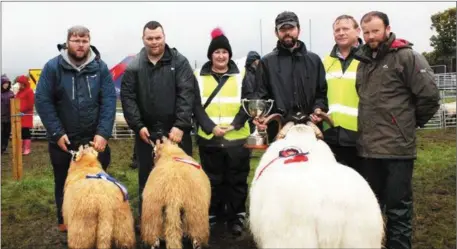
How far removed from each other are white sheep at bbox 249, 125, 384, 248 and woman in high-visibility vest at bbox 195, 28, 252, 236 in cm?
232

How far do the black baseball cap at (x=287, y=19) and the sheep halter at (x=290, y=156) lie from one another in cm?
179

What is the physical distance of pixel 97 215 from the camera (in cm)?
418

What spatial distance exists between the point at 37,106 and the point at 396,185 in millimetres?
4064

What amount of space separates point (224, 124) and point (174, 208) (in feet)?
5.72

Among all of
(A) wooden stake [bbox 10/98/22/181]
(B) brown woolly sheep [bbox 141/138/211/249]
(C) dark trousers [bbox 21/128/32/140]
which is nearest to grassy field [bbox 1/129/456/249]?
(A) wooden stake [bbox 10/98/22/181]

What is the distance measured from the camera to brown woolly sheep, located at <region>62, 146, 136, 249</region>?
4145 millimetres

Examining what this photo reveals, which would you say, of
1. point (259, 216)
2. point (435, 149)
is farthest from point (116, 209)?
point (435, 149)

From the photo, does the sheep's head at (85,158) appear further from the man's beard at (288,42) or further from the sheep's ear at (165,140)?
the man's beard at (288,42)

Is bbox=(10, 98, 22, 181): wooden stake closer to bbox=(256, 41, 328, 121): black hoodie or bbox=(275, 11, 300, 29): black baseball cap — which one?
bbox=(256, 41, 328, 121): black hoodie

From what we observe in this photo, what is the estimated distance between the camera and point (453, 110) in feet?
66.2

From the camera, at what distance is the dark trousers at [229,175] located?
5.92 metres

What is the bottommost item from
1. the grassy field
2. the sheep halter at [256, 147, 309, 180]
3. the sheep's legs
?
the grassy field

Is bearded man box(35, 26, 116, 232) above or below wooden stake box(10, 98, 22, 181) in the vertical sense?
above

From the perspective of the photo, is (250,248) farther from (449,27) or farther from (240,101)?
(449,27)
